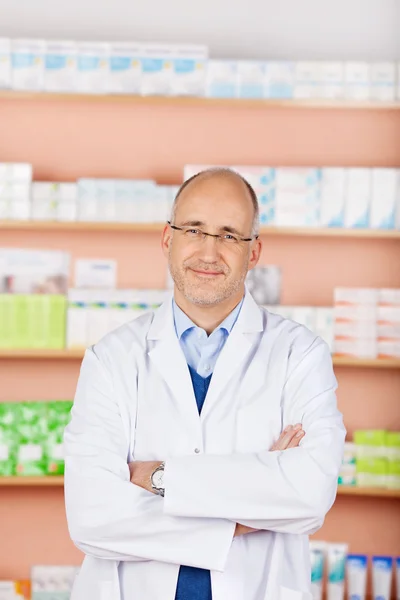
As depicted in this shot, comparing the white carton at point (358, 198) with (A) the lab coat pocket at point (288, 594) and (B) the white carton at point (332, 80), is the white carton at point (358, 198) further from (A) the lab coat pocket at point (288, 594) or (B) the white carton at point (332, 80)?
(A) the lab coat pocket at point (288, 594)

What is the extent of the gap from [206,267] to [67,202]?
1927mm

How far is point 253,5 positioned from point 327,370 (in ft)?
8.64

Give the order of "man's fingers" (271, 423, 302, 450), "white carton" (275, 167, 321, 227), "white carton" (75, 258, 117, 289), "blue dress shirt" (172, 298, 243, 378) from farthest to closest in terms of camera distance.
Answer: "white carton" (75, 258, 117, 289) < "white carton" (275, 167, 321, 227) < "blue dress shirt" (172, 298, 243, 378) < "man's fingers" (271, 423, 302, 450)

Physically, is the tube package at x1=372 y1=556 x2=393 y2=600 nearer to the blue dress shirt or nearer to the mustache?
the blue dress shirt

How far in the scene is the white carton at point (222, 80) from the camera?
3.88m

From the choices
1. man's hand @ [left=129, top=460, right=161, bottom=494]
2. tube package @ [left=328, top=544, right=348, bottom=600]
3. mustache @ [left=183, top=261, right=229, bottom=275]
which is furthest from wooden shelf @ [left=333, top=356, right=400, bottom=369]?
man's hand @ [left=129, top=460, right=161, bottom=494]

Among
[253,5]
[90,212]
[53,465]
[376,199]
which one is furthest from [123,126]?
[53,465]

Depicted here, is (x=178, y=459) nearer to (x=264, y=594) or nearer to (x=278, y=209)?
(x=264, y=594)

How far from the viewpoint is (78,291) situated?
12.6 ft

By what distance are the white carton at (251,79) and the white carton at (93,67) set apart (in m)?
0.58

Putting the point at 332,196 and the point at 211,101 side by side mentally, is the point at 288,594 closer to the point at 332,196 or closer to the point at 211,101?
the point at 332,196

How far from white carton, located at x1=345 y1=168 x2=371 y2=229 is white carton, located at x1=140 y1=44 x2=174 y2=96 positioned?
2.88 feet

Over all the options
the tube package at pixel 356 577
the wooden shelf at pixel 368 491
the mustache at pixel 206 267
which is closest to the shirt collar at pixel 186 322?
the mustache at pixel 206 267

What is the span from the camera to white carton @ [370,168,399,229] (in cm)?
380
